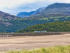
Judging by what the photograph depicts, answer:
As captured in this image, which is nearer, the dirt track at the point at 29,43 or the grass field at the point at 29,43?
the grass field at the point at 29,43

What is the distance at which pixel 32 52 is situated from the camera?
30.7m

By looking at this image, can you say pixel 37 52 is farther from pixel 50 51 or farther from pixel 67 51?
pixel 67 51

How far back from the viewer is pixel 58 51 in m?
31.8

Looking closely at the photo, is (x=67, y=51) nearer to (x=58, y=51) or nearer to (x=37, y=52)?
(x=58, y=51)

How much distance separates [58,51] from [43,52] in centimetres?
206

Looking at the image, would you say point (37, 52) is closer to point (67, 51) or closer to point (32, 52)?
point (32, 52)

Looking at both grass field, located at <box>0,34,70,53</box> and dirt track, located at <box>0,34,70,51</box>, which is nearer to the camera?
grass field, located at <box>0,34,70,53</box>

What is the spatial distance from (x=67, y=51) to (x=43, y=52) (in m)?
3.03

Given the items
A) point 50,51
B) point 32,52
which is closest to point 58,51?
point 50,51

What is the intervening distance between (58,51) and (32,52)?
135 inches

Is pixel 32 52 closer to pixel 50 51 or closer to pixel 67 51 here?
pixel 50 51

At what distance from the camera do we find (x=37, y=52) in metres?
30.8

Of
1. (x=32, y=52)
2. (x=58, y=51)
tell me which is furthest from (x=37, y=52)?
(x=58, y=51)
